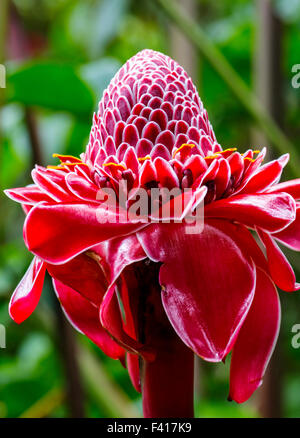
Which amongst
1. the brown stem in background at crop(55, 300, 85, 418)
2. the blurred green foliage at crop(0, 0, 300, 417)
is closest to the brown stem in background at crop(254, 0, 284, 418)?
the blurred green foliage at crop(0, 0, 300, 417)

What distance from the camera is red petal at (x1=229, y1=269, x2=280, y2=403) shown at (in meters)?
0.25

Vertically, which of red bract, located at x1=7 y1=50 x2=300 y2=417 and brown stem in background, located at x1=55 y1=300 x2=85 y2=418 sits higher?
red bract, located at x1=7 y1=50 x2=300 y2=417

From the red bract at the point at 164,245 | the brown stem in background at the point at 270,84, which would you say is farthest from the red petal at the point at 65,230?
the brown stem in background at the point at 270,84

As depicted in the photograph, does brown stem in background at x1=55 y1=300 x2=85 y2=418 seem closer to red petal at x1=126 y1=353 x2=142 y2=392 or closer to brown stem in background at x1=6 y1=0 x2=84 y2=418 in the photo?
brown stem in background at x1=6 y1=0 x2=84 y2=418

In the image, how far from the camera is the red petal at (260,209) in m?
0.23

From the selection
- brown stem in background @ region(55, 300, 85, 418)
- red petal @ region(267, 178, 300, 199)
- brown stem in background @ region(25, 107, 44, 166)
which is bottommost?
brown stem in background @ region(55, 300, 85, 418)

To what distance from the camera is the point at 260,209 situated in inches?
9.1

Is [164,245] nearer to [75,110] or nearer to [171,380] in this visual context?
[171,380]

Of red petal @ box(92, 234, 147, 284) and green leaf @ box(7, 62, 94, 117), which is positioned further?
green leaf @ box(7, 62, 94, 117)

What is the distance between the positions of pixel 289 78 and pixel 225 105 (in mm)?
112

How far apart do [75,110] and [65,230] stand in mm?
350

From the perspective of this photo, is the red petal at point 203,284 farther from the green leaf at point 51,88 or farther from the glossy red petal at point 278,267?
the green leaf at point 51,88

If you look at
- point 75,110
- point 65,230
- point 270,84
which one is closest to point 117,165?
point 65,230
